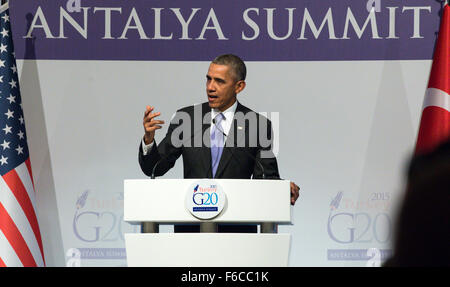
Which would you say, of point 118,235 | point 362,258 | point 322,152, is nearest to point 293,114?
point 322,152

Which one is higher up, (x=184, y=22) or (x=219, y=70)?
(x=184, y=22)

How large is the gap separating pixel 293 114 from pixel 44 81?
2.04 m

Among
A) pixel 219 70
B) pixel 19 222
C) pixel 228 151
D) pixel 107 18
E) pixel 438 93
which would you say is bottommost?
pixel 19 222

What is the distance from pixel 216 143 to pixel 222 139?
0.14 feet

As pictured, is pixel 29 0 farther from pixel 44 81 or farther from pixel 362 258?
pixel 362 258

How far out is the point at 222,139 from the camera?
3717 millimetres

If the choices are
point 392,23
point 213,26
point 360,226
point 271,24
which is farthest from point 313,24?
point 360,226

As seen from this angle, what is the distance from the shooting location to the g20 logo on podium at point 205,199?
2.67m

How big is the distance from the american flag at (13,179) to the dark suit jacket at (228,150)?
1.68 m

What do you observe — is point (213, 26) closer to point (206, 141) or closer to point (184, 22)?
point (184, 22)

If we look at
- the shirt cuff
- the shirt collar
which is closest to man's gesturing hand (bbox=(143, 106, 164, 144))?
the shirt cuff

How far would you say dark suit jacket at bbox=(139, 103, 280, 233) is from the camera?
3.54 metres

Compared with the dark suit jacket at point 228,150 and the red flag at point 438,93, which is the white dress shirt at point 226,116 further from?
the red flag at point 438,93

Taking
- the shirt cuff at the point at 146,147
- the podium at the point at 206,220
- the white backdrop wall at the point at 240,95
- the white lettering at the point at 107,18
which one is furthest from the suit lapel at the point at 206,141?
the white lettering at the point at 107,18
